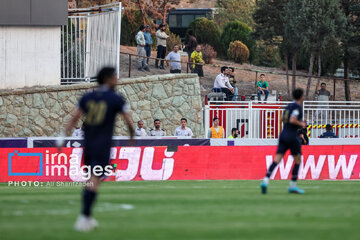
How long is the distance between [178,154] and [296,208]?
9.59 metres

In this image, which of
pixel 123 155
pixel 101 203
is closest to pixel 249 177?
pixel 123 155

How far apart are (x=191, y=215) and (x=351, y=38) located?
29.3 m

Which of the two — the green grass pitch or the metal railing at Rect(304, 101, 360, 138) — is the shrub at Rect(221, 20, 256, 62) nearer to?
the metal railing at Rect(304, 101, 360, 138)

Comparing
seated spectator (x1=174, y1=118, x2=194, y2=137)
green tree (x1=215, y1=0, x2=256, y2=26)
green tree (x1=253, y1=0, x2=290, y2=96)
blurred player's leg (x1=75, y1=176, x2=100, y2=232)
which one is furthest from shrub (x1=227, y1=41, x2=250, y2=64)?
blurred player's leg (x1=75, y1=176, x2=100, y2=232)

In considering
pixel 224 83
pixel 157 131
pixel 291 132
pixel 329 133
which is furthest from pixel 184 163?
pixel 291 132

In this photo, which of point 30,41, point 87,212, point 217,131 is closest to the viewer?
point 87,212

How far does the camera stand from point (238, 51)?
148 ft

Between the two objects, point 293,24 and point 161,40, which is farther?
point 293,24

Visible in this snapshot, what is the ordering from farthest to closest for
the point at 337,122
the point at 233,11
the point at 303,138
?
the point at 233,11, the point at 337,122, the point at 303,138

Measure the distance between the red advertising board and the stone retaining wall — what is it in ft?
13.8

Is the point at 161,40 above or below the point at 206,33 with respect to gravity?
below

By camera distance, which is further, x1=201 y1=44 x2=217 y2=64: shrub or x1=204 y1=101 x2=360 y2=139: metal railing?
x1=201 y1=44 x2=217 y2=64: shrub

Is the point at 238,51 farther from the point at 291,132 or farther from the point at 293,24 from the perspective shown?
the point at 291,132

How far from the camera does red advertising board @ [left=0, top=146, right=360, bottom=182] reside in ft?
65.0
